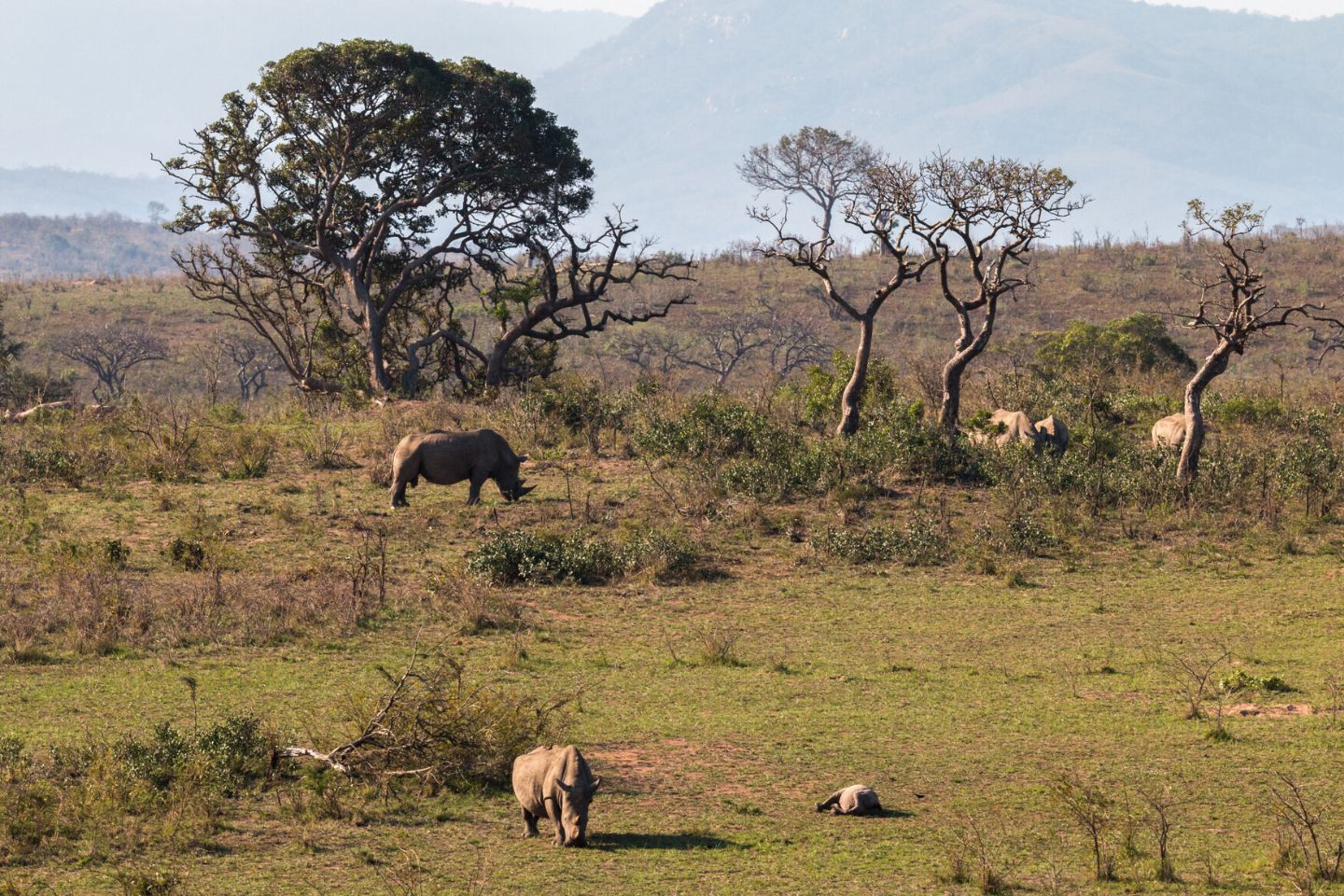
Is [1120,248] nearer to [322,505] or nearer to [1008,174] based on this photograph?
[1008,174]

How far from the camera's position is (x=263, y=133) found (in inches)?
1304

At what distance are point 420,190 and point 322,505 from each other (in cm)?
1357

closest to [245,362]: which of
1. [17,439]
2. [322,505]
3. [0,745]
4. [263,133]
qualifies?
[263,133]

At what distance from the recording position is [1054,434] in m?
24.7

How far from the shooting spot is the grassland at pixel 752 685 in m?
9.59

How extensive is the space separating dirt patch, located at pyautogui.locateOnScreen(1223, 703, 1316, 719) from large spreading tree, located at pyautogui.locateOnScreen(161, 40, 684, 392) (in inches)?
787

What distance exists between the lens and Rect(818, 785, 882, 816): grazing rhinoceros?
1048 centimetres

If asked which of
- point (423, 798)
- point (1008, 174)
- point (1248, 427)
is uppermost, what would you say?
point (1008, 174)

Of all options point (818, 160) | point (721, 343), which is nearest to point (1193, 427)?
point (721, 343)

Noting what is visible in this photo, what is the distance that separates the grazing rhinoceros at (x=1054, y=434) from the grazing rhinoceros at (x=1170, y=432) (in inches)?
60.6

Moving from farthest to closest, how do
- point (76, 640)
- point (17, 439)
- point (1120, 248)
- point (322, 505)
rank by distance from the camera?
point (1120, 248), point (17, 439), point (322, 505), point (76, 640)

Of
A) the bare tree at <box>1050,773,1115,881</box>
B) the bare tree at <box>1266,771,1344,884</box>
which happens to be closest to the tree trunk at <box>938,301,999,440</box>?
the bare tree at <box>1266,771,1344,884</box>

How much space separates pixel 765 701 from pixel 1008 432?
40.7 ft

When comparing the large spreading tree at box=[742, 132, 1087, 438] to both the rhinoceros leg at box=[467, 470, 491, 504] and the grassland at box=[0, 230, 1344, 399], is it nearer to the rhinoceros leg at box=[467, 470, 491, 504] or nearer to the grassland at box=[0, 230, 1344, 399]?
the rhinoceros leg at box=[467, 470, 491, 504]
